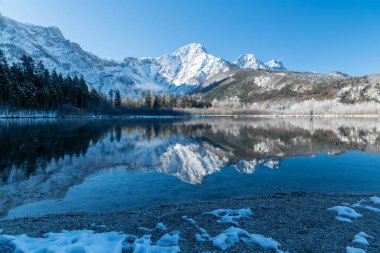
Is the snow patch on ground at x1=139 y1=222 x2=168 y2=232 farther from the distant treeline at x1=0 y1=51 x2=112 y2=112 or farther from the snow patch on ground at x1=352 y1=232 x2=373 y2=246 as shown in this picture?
the distant treeline at x1=0 y1=51 x2=112 y2=112

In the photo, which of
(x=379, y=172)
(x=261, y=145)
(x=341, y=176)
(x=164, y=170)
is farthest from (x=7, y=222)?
(x=261, y=145)

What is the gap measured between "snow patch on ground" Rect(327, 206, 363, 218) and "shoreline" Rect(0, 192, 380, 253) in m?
0.33

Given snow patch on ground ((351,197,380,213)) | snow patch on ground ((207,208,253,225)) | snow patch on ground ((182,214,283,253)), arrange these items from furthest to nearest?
snow patch on ground ((351,197,380,213))
snow patch on ground ((207,208,253,225))
snow patch on ground ((182,214,283,253))

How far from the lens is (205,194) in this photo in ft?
67.6

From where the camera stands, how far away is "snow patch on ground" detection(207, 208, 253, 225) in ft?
45.3

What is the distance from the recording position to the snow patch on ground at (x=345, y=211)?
14391 mm

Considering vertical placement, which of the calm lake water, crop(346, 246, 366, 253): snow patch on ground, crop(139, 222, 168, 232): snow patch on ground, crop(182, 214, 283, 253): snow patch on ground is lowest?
the calm lake water

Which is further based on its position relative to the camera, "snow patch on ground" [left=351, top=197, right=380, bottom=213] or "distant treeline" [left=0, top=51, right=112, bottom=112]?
"distant treeline" [left=0, top=51, right=112, bottom=112]

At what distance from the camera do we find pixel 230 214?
14.6 m

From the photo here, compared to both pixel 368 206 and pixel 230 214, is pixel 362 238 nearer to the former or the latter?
pixel 368 206

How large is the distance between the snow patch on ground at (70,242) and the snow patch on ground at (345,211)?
35.2 ft

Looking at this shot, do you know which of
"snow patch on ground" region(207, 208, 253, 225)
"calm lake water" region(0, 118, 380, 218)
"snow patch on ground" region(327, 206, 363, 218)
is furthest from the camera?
"calm lake water" region(0, 118, 380, 218)

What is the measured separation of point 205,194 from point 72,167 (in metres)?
15.3

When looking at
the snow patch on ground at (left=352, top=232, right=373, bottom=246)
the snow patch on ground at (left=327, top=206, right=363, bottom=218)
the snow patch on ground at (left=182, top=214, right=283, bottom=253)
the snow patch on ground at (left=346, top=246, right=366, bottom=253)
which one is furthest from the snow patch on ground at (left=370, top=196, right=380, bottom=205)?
the snow patch on ground at (left=182, top=214, right=283, bottom=253)
